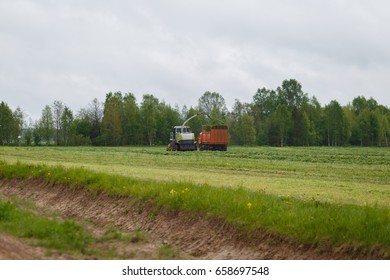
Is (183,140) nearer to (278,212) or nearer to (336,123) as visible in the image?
(278,212)

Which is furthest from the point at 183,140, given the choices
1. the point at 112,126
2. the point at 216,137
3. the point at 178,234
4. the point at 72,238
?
the point at 112,126

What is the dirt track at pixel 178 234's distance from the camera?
10711 mm

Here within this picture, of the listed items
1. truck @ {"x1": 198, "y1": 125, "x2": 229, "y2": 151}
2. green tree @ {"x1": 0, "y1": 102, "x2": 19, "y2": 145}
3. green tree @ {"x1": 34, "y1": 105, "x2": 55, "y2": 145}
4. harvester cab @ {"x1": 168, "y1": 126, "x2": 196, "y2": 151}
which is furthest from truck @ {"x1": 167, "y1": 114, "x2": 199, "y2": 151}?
green tree @ {"x1": 34, "y1": 105, "x2": 55, "y2": 145}

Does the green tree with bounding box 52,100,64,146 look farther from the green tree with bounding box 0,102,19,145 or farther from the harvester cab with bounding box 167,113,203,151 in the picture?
the harvester cab with bounding box 167,113,203,151

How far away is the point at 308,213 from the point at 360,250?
220cm

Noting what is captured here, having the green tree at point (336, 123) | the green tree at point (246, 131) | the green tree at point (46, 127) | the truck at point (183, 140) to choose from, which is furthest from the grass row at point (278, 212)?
the green tree at point (336, 123)

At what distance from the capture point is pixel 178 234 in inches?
549

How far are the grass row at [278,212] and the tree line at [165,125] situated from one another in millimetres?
96169

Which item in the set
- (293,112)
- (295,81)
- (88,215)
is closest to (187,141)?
(88,215)

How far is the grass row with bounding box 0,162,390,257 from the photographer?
11.0 meters

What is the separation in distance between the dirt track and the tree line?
94470 millimetres

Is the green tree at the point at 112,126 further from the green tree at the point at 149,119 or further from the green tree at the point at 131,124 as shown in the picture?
the green tree at the point at 149,119

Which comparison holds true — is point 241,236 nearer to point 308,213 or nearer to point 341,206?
point 308,213

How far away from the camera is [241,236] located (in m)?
12.7
